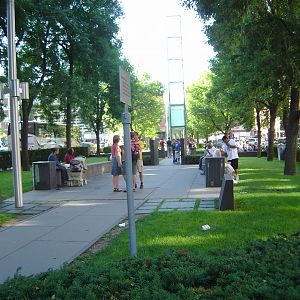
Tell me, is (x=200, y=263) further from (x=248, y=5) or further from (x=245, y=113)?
(x=245, y=113)

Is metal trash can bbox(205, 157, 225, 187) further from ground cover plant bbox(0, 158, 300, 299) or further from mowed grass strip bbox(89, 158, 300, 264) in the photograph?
ground cover plant bbox(0, 158, 300, 299)

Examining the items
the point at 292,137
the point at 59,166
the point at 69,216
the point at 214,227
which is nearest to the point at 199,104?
the point at 292,137

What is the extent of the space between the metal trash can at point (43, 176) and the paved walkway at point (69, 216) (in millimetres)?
539

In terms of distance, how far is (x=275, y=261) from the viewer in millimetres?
4070

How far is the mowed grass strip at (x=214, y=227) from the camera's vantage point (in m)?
6.13

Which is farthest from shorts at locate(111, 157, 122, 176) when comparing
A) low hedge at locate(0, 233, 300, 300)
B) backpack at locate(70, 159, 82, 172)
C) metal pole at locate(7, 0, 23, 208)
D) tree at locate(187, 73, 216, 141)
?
tree at locate(187, 73, 216, 141)

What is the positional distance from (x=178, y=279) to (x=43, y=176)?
36.4 ft

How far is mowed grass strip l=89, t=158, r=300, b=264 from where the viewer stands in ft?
20.1

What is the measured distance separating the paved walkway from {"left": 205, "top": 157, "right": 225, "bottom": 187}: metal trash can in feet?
1.91

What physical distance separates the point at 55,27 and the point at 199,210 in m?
17.4

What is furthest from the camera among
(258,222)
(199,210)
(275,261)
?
(199,210)

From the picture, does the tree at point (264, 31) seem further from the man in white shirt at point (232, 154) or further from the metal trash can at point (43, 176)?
the metal trash can at point (43, 176)

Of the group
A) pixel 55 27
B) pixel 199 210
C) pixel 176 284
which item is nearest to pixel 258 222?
pixel 199 210

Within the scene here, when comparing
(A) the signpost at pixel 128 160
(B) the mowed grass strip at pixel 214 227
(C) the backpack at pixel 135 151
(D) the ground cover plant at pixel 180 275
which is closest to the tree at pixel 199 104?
(C) the backpack at pixel 135 151
